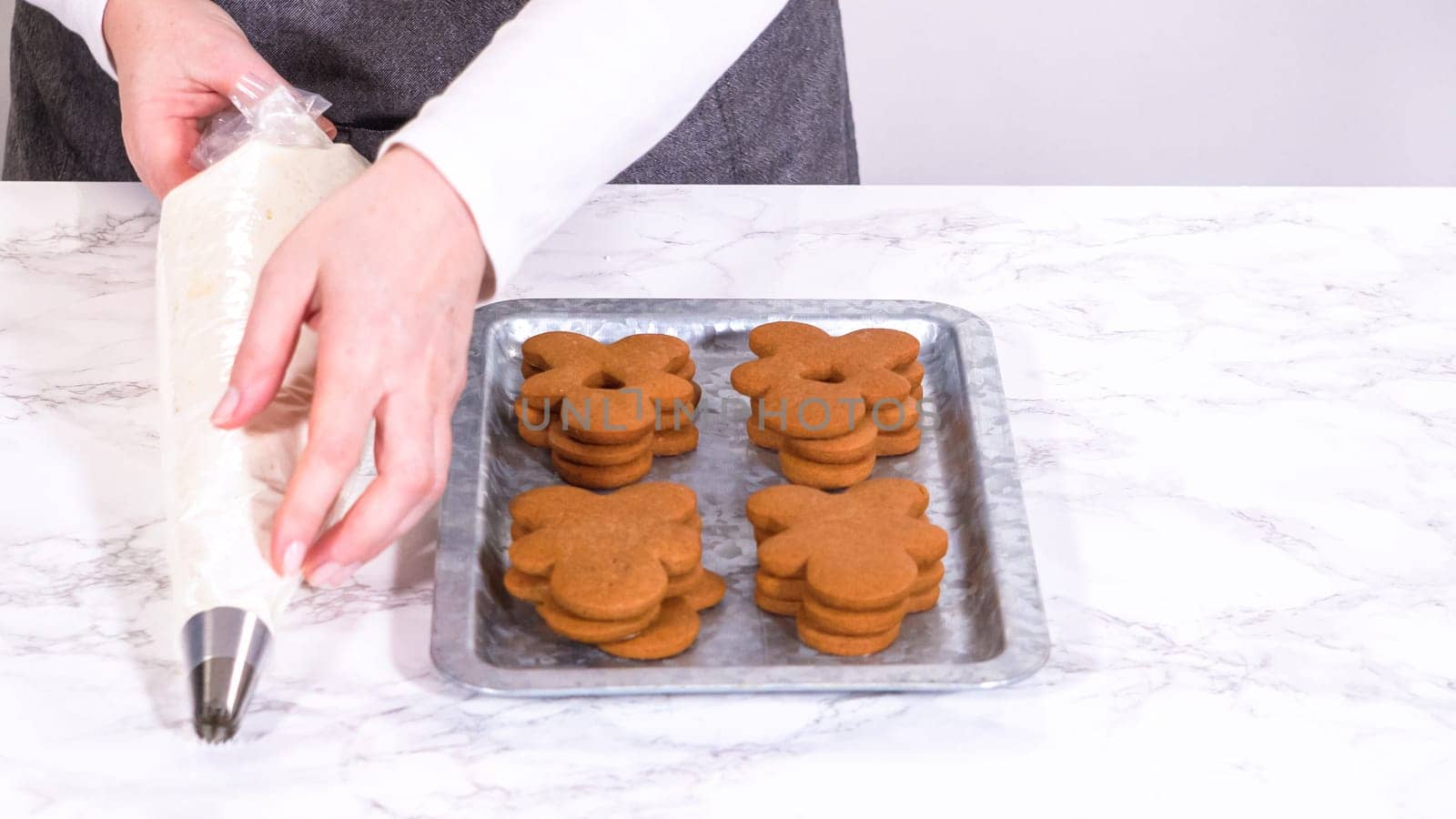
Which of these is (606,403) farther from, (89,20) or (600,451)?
(89,20)

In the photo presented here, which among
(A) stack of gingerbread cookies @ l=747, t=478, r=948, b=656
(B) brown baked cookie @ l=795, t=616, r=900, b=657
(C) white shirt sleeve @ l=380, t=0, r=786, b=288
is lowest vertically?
(B) brown baked cookie @ l=795, t=616, r=900, b=657

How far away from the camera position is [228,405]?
773 mm

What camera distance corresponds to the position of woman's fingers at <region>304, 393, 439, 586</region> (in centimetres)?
76

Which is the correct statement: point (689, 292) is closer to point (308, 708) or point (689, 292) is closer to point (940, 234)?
point (940, 234)

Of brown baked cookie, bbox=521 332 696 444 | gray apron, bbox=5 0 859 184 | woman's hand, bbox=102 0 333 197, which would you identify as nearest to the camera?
brown baked cookie, bbox=521 332 696 444

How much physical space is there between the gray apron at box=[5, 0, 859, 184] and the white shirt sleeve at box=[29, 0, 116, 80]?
5.7 inches

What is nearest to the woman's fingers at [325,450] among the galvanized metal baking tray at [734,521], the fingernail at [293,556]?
the fingernail at [293,556]

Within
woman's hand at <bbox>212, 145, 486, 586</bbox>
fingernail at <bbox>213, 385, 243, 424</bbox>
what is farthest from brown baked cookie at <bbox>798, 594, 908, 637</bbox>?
fingernail at <bbox>213, 385, 243, 424</bbox>

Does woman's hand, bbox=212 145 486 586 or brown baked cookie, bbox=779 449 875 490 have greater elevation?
woman's hand, bbox=212 145 486 586

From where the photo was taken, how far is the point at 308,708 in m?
0.81

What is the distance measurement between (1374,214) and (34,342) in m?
1.13

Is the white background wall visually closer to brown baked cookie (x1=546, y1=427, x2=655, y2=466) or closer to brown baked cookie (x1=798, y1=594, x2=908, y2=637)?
brown baked cookie (x1=546, y1=427, x2=655, y2=466)

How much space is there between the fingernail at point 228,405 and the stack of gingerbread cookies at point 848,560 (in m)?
0.31

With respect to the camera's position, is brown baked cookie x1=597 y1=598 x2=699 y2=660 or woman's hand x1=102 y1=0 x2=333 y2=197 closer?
brown baked cookie x1=597 y1=598 x2=699 y2=660
